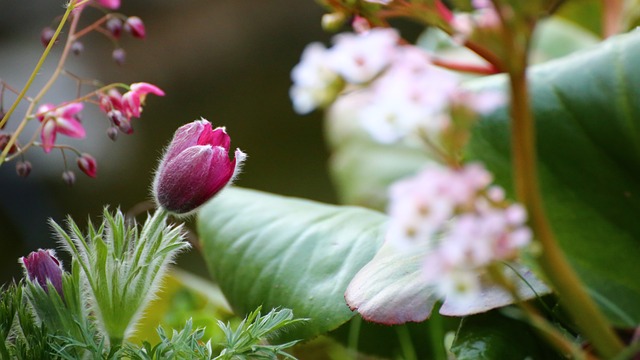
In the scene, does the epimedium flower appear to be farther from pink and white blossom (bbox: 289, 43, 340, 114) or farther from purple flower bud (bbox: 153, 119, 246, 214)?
pink and white blossom (bbox: 289, 43, 340, 114)

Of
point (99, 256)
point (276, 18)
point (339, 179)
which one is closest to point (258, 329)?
point (99, 256)

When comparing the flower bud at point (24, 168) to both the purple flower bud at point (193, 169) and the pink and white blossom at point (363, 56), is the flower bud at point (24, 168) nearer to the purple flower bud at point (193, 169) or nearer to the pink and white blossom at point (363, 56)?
the purple flower bud at point (193, 169)

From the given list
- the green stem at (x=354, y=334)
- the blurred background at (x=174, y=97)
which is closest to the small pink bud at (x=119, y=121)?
the green stem at (x=354, y=334)

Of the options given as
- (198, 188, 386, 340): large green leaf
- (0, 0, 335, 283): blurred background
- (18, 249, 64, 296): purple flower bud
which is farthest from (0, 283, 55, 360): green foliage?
(0, 0, 335, 283): blurred background

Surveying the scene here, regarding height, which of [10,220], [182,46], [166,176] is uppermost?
[166,176]

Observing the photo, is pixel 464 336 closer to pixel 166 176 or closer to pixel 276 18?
pixel 166 176

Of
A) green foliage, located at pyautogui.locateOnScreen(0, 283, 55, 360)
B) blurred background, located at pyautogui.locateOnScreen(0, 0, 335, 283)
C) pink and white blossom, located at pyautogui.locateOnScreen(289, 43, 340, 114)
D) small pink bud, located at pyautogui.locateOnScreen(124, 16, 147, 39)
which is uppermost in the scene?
pink and white blossom, located at pyautogui.locateOnScreen(289, 43, 340, 114)
